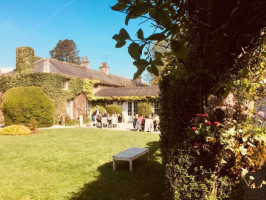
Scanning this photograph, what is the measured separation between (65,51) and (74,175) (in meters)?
50.3

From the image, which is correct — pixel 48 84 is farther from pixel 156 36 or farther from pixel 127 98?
pixel 156 36

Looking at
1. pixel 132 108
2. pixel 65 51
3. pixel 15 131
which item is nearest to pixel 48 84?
pixel 15 131

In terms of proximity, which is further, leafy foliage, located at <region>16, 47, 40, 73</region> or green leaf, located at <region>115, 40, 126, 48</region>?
leafy foliage, located at <region>16, 47, 40, 73</region>

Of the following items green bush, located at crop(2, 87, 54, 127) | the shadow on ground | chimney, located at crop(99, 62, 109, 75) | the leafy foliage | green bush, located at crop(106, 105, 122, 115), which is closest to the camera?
the shadow on ground

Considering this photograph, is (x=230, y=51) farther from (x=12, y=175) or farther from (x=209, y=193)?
(x=12, y=175)

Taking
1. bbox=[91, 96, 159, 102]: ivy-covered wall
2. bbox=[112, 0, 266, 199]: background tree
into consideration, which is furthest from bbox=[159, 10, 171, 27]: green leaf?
bbox=[91, 96, 159, 102]: ivy-covered wall

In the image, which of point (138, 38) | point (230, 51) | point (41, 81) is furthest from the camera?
point (41, 81)

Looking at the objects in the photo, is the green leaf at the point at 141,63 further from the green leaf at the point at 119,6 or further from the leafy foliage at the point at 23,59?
the leafy foliage at the point at 23,59

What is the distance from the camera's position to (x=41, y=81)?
22.5 meters

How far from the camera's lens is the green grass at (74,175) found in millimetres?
5223

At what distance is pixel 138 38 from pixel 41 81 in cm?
2359

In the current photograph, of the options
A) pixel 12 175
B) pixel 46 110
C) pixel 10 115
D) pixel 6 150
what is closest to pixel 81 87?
pixel 46 110

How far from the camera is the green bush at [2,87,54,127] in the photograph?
17953 millimetres

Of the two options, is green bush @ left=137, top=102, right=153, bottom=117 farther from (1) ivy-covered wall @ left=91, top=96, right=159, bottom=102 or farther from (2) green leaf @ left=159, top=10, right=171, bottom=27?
(2) green leaf @ left=159, top=10, right=171, bottom=27
